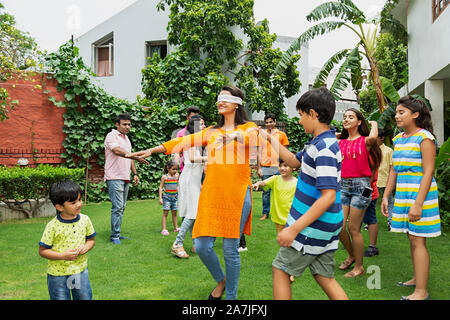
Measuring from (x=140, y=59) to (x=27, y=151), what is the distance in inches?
328

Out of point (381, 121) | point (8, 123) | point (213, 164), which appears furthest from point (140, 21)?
point (213, 164)

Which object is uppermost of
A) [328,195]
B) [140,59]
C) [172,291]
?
[140,59]

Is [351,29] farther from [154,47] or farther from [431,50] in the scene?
[154,47]

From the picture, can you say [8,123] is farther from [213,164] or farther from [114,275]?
[213,164]

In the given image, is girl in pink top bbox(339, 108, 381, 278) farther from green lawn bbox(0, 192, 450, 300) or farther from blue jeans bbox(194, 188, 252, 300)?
blue jeans bbox(194, 188, 252, 300)

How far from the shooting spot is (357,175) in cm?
456

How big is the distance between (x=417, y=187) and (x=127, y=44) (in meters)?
16.4

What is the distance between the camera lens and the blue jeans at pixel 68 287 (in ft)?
9.53

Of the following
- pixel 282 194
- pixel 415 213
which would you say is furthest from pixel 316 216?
pixel 282 194

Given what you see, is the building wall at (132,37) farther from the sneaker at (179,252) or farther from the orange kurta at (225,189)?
the orange kurta at (225,189)

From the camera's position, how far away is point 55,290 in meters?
2.91

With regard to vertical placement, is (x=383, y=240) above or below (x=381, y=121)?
below
